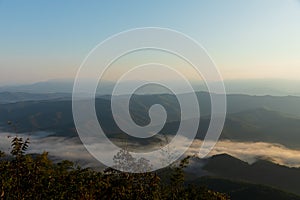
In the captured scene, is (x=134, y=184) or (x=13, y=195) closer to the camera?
(x=13, y=195)

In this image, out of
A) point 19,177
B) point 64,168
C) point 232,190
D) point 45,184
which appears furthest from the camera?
point 232,190

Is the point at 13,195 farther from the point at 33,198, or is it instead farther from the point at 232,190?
the point at 232,190

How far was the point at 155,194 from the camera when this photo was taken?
1152 centimetres

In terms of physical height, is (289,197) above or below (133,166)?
below

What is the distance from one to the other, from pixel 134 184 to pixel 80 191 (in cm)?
178

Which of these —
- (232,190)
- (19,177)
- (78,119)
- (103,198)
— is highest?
(78,119)

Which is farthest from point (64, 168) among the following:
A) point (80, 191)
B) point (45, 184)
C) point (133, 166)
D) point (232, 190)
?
point (232, 190)

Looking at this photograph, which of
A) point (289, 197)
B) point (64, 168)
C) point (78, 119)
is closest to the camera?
point (78, 119)

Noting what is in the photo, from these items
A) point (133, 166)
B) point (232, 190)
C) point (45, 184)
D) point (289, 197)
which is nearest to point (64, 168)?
point (45, 184)

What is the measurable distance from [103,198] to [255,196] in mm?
159698

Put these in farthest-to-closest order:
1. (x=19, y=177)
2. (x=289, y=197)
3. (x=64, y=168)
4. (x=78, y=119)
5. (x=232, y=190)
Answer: (x=232, y=190)
(x=289, y=197)
(x=64, y=168)
(x=19, y=177)
(x=78, y=119)

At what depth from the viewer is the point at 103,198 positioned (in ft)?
38.4

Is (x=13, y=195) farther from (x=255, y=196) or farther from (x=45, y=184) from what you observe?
(x=255, y=196)

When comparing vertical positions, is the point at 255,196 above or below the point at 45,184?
below
